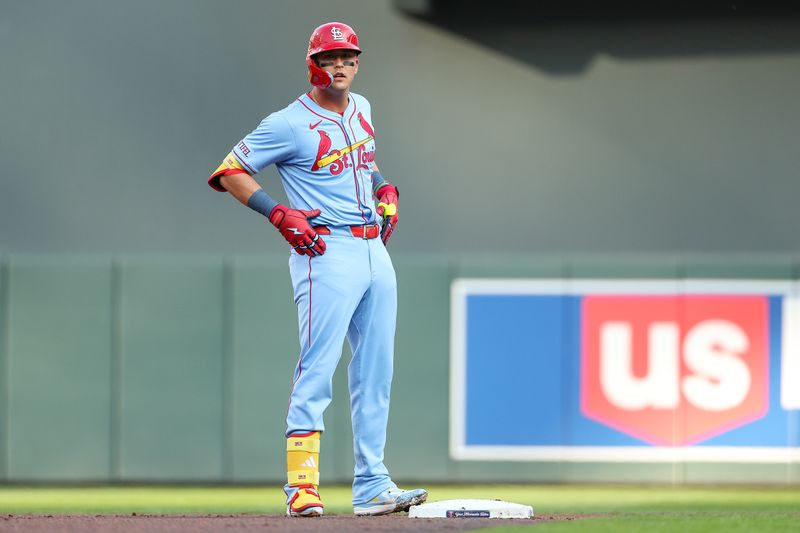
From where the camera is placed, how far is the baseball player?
173 inches

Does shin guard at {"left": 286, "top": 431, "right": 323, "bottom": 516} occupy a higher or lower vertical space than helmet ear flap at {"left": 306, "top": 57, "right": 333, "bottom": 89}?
lower

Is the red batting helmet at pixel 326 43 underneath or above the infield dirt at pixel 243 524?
above

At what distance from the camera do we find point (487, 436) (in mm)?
7230


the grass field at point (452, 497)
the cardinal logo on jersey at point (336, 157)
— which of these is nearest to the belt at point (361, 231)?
the cardinal logo on jersey at point (336, 157)

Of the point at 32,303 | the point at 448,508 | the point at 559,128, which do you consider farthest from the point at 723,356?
the point at 32,303

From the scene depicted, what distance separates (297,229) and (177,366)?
3.14m

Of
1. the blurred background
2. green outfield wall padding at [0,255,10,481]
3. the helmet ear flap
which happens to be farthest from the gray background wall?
the helmet ear flap

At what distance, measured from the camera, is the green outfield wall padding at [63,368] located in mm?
7238

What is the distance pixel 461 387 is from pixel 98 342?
1.98 m

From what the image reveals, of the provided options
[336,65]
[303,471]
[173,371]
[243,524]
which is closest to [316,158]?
[336,65]

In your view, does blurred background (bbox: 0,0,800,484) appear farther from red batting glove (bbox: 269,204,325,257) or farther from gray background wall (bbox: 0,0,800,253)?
red batting glove (bbox: 269,204,325,257)

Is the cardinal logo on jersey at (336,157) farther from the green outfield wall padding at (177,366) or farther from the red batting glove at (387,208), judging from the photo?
the green outfield wall padding at (177,366)

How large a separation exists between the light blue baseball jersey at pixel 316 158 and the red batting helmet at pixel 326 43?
0.10 metres

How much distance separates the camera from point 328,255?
14.5 ft
